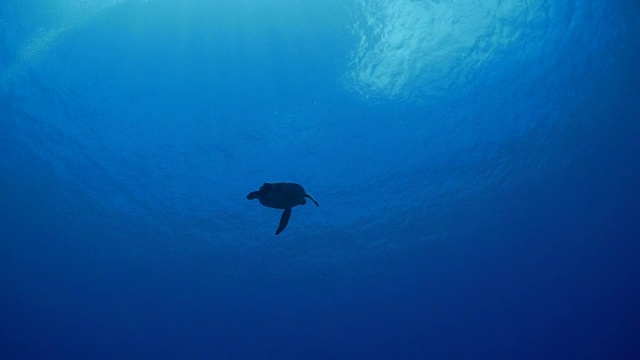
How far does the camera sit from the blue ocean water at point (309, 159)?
13102mm

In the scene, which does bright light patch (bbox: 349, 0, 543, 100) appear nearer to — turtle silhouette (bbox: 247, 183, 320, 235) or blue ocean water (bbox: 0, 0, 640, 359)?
blue ocean water (bbox: 0, 0, 640, 359)

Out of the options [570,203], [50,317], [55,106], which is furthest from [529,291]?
[50,317]

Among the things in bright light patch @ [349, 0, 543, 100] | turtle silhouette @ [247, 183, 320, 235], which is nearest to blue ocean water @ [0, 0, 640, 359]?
bright light patch @ [349, 0, 543, 100]

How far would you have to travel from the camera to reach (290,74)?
1451cm

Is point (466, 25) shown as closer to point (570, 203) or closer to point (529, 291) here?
point (570, 203)

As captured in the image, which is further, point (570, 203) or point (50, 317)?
point (50, 317)

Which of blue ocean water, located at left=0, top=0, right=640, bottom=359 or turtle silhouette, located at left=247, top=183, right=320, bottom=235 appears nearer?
turtle silhouette, located at left=247, top=183, right=320, bottom=235

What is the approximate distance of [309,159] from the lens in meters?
18.3

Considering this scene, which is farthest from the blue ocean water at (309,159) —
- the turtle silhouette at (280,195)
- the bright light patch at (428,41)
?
the turtle silhouette at (280,195)

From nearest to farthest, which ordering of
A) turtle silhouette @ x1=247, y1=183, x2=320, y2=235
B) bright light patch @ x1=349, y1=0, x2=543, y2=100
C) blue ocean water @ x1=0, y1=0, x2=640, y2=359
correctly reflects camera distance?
turtle silhouette @ x1=247, y1=183, x2=320, y2=235, bright light patch @ x1=349, y1=0, x2=543, y2=100, blue ocean water @ x1=0, y1=0, x2=640, y2=359

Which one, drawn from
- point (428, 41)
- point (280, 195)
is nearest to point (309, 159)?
point (428, 41)

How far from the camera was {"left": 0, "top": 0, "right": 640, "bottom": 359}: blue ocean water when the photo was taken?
1310 centimetres

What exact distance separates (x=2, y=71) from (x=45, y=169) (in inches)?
266

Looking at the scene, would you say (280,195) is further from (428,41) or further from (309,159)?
(309,159)
